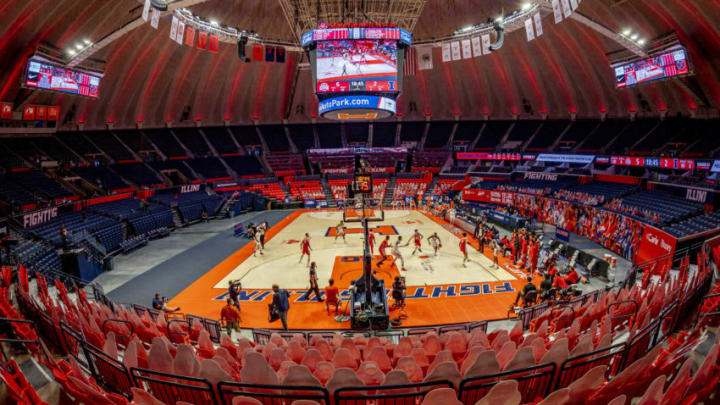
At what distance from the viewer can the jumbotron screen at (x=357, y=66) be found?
22.0m

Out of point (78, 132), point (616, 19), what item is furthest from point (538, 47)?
point (78, 132)

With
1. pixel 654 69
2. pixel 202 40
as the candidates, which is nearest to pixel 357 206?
pixel 202 40

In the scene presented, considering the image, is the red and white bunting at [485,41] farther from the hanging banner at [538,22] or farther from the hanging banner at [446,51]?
the hanging banner at [538,22]

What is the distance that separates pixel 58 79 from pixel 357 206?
21.8 meters

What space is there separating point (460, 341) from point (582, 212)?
21.4 metres

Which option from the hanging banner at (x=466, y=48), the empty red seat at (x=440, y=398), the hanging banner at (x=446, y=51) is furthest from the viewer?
the hanging banner at (x=446, y=51)

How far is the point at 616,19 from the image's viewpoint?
24.0m

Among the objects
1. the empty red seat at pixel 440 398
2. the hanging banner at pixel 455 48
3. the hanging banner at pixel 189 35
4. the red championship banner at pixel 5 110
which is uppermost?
the hanging banner at pixel 455 48

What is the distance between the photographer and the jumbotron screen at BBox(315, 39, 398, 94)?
2198 centimetres

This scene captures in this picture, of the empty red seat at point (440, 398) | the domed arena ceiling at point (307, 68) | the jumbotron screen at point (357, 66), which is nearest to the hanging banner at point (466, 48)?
the domed arena ceiling at point (307, 68)

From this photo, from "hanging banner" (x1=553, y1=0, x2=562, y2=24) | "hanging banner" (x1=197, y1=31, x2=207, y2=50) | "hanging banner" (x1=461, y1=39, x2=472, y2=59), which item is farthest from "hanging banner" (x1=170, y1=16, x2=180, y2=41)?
"hanging banner" (x1=553, y1=0, x2=562, y2=24)

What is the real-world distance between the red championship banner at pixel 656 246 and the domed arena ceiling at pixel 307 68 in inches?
501

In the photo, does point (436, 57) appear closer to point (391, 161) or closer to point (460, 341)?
point (391, 161)

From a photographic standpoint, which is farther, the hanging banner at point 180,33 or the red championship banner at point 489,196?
the red championship banner at point 489,196
